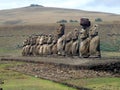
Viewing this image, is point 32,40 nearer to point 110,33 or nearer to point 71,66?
point 71,66

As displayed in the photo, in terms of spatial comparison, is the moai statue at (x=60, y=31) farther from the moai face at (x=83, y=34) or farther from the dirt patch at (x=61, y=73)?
the dirt patch at (x=61, y=73)

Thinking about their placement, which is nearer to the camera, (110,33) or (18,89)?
(18,89)

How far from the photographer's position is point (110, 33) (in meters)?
81.1

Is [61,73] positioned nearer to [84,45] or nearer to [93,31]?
[93,31]

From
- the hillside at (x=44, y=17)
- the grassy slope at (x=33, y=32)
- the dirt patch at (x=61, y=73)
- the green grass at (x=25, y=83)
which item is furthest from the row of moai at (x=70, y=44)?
the hillside at (x=44, y=17)

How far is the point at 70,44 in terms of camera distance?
3594 centimetres

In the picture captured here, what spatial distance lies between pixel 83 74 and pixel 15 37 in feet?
204

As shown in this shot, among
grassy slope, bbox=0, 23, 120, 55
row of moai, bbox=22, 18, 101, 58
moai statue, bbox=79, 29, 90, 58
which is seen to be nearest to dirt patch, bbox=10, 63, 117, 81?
moai statue, bbox=79, 29, 90, 58

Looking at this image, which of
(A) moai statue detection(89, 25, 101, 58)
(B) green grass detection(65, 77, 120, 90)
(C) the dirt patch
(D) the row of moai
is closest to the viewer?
(B) green grass detection(65, 77, 120, 90)

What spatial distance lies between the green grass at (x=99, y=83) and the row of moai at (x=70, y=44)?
7.22 meters

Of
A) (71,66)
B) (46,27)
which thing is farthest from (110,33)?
(71,66)

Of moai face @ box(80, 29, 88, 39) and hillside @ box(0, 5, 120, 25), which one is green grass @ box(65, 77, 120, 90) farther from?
hillside @ box(0, 5, 120, 25)

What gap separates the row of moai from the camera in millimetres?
31703

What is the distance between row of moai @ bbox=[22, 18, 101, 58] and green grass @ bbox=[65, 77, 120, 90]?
7.22 metres
